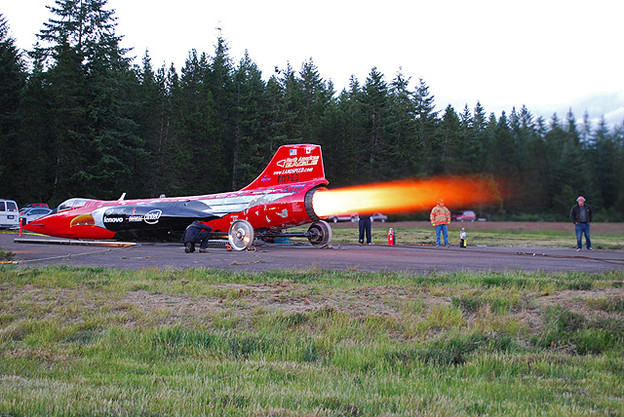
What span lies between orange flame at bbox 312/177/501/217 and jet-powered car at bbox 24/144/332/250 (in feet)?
2.04

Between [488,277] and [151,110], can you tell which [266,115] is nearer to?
[151,110]

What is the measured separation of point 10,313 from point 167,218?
1350 cm

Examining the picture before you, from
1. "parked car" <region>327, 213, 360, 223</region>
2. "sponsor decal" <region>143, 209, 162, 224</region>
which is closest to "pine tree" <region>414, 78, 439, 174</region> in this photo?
"sponsor decal" <region>143, 209, 162, 224</region>

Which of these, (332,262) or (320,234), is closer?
(332,262)

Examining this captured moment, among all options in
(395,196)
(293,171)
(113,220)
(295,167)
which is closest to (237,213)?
(293,171)

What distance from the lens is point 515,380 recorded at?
5.60 meters

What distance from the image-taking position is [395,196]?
2131cm

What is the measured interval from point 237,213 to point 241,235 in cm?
121

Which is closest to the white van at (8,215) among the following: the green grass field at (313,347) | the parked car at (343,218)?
the green grass field at (313,347)

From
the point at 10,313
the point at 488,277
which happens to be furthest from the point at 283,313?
the point at 488,277

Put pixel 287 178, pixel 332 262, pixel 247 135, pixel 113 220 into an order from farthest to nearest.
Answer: pixel 247 135
pixel 113 220
pixel 287 178
pixel 332 262

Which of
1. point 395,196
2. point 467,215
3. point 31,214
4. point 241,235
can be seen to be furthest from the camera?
point 31,214

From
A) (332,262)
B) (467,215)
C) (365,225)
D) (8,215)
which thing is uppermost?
(8,215)

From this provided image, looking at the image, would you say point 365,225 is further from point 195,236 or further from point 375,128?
point 195,236
